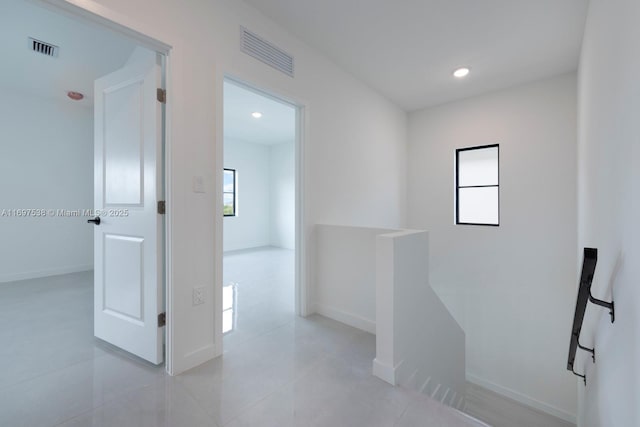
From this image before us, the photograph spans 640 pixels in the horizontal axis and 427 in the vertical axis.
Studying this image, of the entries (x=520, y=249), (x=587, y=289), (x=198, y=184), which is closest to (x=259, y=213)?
(x=198, y=184)

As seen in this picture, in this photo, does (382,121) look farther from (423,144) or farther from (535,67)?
(535,67)

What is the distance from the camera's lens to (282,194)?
7.38 metres

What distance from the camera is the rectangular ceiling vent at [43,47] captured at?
270 centimetres

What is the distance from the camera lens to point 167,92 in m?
1.78

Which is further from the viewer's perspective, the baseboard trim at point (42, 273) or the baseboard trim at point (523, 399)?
the baseboard trim at point (42, 273)

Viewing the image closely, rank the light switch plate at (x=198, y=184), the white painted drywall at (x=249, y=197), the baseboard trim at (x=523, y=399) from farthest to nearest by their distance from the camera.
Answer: the white painted drywall at (x=249, y=197) < the baseboard trim at (x=523, y=399) < the light switch plate at (x=198, y=184)

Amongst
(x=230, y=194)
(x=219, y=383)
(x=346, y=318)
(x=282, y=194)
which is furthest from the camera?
(x=282, y=194)

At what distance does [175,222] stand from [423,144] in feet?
13.4

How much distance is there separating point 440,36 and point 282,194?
5.35m

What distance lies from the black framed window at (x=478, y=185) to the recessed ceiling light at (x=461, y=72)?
113 cm

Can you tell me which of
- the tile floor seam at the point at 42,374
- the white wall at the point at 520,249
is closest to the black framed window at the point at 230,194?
the white wall at the point at 520,249

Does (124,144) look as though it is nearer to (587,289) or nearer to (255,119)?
(587,289)

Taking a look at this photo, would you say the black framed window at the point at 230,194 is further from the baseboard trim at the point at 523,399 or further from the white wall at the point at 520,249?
the baseboard trim at the point at 523,399

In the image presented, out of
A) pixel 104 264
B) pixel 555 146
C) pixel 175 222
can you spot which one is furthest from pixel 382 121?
pixel 104 264
